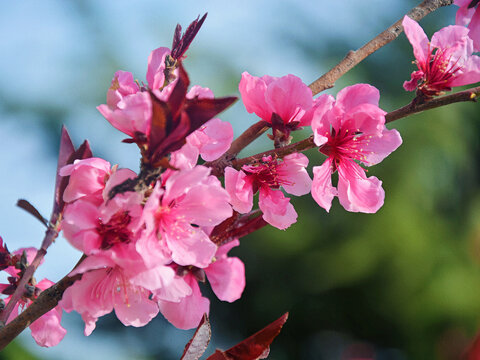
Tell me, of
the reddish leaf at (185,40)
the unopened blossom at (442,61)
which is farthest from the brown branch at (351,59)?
the reddish leaf at (185,40)

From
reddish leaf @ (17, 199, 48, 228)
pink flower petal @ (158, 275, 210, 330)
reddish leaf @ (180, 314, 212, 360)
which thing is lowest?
reddish leaf @ (180, 314, 212, 360)

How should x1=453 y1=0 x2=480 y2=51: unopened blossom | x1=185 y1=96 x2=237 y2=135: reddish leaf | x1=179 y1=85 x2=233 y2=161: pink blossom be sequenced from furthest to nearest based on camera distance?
x1=453 y1=0 x2=480 y2=51: unopened blossom, x1=179 y1=85 x2=233 y2=161: pink blossom, x1=185 y1=96 x2=237 y2=135: reddish leaf

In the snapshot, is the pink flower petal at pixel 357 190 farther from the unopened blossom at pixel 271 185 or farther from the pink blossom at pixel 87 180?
the pink blossom at pixel 87 180

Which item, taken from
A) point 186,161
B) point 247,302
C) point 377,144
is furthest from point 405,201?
point 186,161

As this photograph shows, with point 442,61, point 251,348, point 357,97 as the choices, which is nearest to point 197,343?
point 251,348

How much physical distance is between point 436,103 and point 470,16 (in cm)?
22

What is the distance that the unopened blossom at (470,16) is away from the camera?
0.55 metres

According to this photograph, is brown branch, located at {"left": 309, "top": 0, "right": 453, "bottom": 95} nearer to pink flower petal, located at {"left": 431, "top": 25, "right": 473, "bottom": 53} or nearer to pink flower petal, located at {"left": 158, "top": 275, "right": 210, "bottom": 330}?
pink flower petal, located at {"left": 431, "top": 25, "right": 473, "bottom": 53}

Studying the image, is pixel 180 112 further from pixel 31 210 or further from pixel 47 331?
pixel 47 331

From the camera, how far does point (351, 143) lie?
0.46 metres

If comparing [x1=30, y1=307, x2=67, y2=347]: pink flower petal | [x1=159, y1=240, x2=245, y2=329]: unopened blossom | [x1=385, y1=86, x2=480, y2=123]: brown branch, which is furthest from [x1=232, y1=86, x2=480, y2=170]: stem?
[x1=30, y1=307, x2=67, y2=347]: pink flower petal

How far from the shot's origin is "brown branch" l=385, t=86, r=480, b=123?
1.31 ft

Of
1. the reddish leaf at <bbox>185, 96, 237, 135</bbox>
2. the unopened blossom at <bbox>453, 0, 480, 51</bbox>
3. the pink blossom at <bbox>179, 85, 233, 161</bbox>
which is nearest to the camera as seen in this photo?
the reddish leaf at <bbox>185, 96, 237, 135</bbox>

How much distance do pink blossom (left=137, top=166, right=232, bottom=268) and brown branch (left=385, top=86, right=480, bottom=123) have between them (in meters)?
0.18
